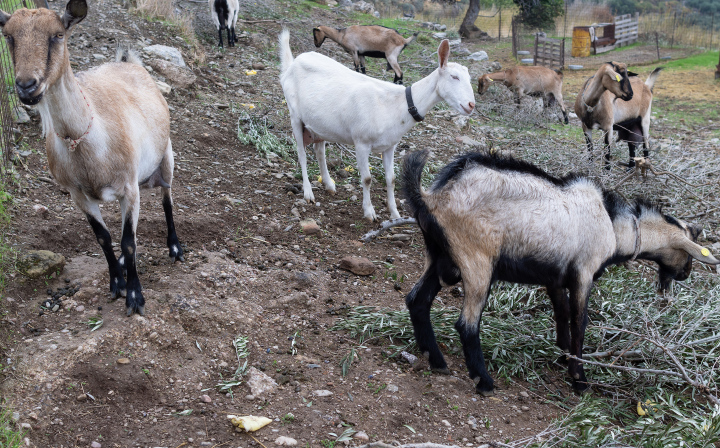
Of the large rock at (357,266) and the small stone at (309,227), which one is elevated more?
the small stone at (309,227)

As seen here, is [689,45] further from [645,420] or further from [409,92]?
[645,420]

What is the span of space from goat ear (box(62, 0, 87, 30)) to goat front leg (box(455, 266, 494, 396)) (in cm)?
262

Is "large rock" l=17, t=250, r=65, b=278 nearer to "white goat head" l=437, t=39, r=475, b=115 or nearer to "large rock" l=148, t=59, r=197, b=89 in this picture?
"white goat head" l=437, t=39, r=475, b=115

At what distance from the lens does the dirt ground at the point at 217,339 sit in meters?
3.04

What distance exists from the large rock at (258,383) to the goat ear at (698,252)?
3.01m

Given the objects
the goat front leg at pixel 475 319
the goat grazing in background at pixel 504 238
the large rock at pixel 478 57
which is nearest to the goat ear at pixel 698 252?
the goat grazing in background at pixel 504 238

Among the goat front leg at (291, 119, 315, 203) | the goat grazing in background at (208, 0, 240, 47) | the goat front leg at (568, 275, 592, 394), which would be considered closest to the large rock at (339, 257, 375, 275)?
the goat front leg at (291, 119, 315, 203)

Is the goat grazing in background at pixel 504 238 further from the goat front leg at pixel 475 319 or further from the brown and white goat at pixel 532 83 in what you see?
the brown and white goat at pixel 532 83

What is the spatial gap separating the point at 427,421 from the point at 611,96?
6.62m

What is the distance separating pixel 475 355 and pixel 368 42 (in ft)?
34.7

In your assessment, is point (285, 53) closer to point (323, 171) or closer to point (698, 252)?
point (323, 171)

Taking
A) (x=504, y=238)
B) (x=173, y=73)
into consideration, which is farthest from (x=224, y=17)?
(x=504, y=238)

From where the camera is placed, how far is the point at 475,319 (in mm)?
3506

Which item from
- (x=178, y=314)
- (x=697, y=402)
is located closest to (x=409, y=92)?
(x=178, y=314)
